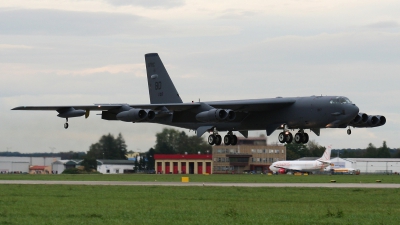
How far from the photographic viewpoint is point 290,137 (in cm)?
4616

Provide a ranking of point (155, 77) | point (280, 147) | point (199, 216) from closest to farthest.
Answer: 1. point (199, 216)
2. point (155, 77)
3. point (280, 147)

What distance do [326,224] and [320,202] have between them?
9934mm

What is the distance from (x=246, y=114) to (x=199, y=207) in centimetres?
2037

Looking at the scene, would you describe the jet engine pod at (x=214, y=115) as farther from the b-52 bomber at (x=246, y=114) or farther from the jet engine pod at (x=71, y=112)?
the jet engine pod at (x=71, y=112)

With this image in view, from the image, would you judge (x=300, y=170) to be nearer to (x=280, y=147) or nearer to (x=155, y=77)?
(x=280, y=147)

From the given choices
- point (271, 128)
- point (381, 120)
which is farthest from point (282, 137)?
point (381, 120)

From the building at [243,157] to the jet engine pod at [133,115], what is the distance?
64.0 meters

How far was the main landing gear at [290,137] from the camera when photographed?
1813 inches

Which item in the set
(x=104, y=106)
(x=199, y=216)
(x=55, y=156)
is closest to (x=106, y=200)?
(x=199, y=216)

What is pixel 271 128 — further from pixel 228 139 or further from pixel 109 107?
pixel 109 107

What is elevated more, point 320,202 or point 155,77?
point 155,77

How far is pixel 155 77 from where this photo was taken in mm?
54469

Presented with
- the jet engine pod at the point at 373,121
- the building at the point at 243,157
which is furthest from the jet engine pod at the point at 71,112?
the building at the point at 243,157

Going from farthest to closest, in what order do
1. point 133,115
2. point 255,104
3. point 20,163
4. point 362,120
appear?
point 20,163 → point 362,120 → point 255,104 → point 133,115
